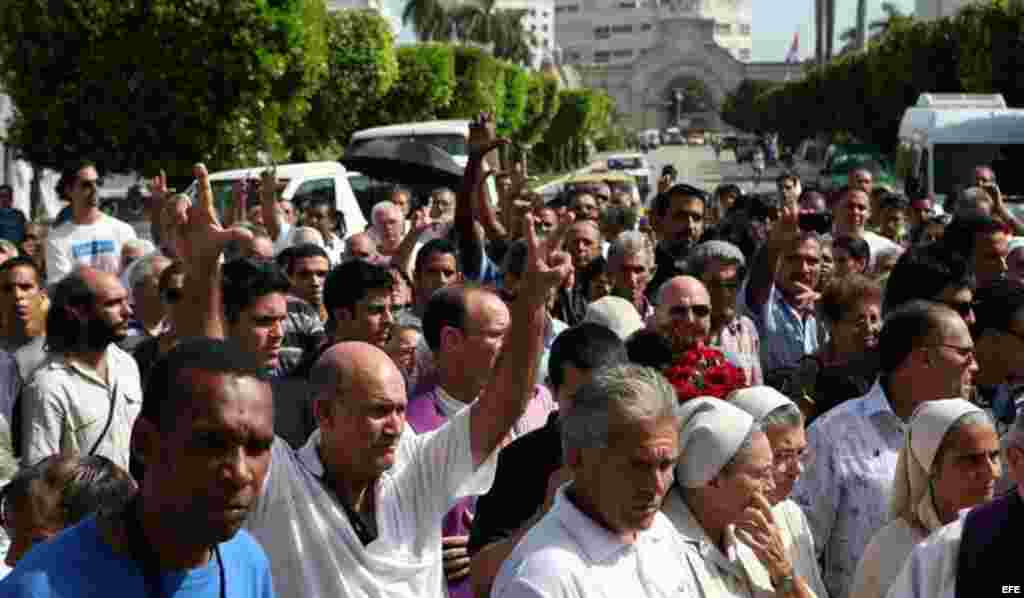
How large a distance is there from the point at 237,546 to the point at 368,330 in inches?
146

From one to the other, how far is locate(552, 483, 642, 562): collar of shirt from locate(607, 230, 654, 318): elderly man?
17.0 ft

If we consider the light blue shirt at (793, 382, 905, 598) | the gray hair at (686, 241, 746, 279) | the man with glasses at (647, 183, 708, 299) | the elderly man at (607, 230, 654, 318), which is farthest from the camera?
the man with glasses at (647, 183, 708, 299)

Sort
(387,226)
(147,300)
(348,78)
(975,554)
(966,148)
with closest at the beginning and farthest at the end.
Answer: (975,554), (147,300), (387,226), (966,148), (348,78)

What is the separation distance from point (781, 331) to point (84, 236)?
4.68 metres

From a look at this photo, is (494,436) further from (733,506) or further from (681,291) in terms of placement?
(681,291)

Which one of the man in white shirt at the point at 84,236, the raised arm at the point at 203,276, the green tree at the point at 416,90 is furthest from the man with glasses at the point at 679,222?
the green tree at the point at 416,90

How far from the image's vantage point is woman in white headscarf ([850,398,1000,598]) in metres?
4.83

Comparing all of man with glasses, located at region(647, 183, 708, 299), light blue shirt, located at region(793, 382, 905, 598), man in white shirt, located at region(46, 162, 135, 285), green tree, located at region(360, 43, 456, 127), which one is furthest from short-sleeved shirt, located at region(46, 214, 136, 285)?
green tree, located at region(360, 43, 456, 127)

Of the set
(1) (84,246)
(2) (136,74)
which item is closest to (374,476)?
(1) (84,246)

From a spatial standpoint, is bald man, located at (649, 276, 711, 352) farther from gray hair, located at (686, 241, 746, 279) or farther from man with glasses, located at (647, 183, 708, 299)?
man with glasses, located at (647, 183, 708, 299)

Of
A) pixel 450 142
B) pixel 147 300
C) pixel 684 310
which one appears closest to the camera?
pixel 684 310

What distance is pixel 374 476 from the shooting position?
4.65 meters

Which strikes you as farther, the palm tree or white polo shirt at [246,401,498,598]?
the palm tree

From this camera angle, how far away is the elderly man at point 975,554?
3854mm
